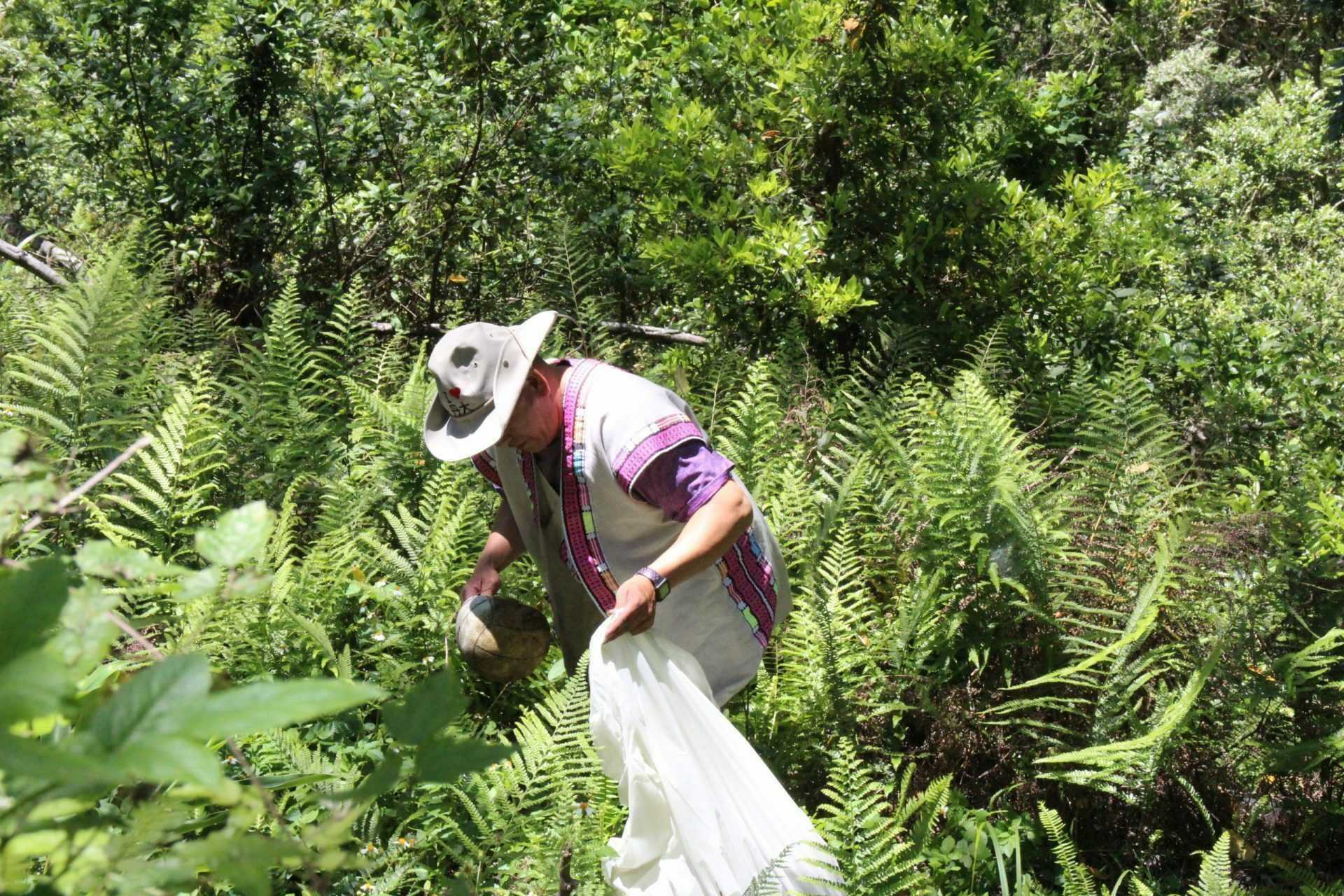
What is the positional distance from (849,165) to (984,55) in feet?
2.63

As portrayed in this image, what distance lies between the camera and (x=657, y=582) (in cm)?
324

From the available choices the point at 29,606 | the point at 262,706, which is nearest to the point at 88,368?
the point at 29,606

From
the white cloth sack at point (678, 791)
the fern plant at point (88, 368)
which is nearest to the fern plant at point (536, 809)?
the white cloth sack at point (678, 791)

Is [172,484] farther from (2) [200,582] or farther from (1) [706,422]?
(2) [200,582]

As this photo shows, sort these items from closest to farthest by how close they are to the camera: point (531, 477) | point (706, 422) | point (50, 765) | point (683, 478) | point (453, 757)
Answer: point (50, 765)
point (453, 757)
point (683, 478)
point (531, 477)
point (706, 422)

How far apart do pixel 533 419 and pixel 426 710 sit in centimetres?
259

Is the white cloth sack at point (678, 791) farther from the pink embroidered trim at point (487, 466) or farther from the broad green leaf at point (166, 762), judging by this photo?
the broad green leaf at point (166, 762)

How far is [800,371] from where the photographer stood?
247 inches

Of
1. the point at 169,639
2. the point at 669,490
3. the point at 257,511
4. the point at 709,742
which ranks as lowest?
Result: the point at 169,639

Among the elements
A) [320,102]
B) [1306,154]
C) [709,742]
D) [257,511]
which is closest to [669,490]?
[709,742]

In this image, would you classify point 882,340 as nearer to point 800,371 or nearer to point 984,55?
point 800,371

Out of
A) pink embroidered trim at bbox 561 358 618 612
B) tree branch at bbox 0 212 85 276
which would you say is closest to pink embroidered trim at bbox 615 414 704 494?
pink embroidered trim at bbox 561 358 618 612

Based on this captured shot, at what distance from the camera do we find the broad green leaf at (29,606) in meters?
0.84

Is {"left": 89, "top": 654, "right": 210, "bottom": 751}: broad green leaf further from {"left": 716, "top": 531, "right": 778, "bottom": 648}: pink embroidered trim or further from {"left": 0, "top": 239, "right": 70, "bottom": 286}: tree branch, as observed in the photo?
{"left": 0, "top": 239, "right": 70, "bottom": 286}: tree branch
